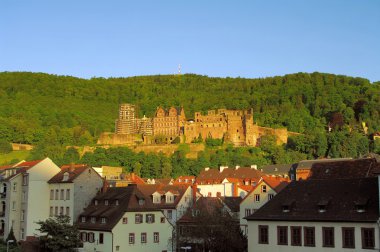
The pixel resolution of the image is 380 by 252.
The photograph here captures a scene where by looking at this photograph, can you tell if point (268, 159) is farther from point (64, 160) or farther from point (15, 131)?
point (15, 131)

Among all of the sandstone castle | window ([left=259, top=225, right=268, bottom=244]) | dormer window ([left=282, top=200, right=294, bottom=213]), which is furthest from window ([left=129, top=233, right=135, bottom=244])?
the sandstone castle

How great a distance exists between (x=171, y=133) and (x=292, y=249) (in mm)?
142815

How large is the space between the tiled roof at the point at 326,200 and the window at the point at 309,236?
75 centimetres

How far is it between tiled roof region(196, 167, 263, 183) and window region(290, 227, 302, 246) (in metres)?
59.5

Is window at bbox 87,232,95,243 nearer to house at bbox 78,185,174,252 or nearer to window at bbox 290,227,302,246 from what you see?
house at bbox 78,185,174,252

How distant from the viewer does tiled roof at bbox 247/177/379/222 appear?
3975 cm

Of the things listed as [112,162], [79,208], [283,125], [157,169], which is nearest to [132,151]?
[112,162]

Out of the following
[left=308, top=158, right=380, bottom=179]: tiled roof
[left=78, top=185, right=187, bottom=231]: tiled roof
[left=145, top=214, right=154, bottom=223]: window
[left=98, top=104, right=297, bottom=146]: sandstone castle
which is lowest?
[left=145, top=214, right=154, bottom=223]: window

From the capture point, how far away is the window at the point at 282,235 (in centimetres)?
4341

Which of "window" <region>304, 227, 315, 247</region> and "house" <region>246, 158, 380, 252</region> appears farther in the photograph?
"window" <region>304, 227, 315, 247</region>

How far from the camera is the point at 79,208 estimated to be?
197 feet

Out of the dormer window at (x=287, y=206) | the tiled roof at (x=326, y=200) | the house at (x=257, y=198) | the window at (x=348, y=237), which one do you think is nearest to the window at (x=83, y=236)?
the house at (x=257, y=198)

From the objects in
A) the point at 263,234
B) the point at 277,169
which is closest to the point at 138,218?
the point at 263,234

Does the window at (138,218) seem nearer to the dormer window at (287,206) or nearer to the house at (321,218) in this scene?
the house at (321,218)
